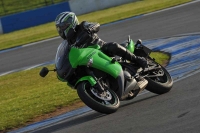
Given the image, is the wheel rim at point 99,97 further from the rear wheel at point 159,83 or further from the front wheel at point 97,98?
the rear wheel at point 159,83

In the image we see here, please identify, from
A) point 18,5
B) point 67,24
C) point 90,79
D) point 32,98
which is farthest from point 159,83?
point 18,5

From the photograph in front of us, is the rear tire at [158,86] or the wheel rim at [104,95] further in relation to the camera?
the rear tire at [158,86]

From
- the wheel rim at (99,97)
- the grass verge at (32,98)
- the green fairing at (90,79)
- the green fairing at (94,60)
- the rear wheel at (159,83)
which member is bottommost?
the grass verge at (32,98)

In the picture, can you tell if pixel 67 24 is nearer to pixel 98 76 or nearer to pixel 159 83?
pixel 98 76

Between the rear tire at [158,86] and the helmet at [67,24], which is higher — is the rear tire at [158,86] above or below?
below

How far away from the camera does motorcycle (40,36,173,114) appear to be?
7375 millimetres

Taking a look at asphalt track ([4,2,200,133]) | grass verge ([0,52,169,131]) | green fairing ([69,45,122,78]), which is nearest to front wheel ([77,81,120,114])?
asphalt track ([4,2,200,133])

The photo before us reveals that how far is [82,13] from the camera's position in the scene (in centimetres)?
2939

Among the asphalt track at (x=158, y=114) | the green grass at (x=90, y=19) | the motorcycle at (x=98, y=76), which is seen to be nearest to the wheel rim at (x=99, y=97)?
the motorcycle at (x=98, y=76)

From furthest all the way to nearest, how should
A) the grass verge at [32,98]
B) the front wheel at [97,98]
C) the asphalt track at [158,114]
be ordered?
the grass verge at [32,98] → the front wheel at [97,98] → the asphalt track at [158,114]

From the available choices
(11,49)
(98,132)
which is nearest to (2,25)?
(11,49)

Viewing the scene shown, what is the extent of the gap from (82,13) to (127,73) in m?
21.7

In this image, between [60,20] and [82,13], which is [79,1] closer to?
[82,13]

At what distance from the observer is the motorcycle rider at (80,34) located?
7789 millimetres
